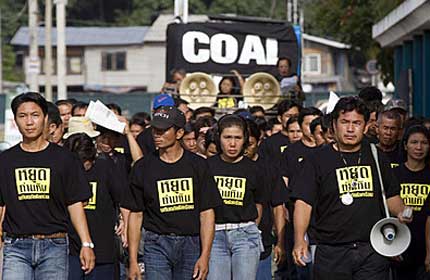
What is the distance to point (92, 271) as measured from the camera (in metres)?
10.0

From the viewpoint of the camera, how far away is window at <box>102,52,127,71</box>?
271 feet

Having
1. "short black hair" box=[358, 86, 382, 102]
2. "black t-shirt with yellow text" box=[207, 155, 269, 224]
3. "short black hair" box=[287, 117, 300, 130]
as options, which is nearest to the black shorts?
"black t-shirt with yellow text" box=[207, 155, 269, 224]

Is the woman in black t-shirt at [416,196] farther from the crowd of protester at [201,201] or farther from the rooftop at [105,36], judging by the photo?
the rooftop at [105,36]

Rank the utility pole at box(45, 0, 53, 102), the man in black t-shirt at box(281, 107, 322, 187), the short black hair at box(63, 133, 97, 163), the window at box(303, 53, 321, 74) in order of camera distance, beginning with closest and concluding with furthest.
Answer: the short black hair at box(63, 133, 97, 163)
the man in black t-shirt at box(281, 107, 322, 187)
the utility pole at box(45, 0, 53, 102)
the window at box(303, 53, 321, 74)

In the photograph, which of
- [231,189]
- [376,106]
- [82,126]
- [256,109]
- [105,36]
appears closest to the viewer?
[231,189]

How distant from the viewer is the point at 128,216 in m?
9.45

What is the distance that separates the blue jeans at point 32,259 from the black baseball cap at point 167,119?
1355 millimetres

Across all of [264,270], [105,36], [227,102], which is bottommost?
[264,270]

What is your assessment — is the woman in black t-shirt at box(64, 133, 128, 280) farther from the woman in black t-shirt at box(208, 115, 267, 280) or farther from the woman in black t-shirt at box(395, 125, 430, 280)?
the woman in black t-shirt at box(395, 125, 430, 280)

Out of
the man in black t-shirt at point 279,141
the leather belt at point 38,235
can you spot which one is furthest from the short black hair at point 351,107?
the man in black t-shirt at point 279,141

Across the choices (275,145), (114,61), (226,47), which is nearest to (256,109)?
(226,47)

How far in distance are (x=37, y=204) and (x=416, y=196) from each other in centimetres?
343

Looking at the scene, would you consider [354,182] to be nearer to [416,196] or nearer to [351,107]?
[351,107]

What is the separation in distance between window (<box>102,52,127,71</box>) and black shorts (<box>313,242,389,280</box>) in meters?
74.2
